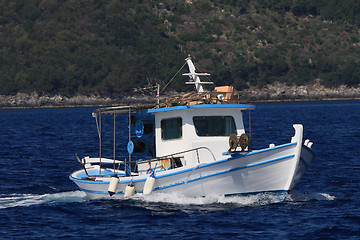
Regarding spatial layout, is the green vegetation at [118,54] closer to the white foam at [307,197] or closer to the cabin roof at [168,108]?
the cabin roof at [168,108]

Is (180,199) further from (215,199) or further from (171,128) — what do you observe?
(171,128)

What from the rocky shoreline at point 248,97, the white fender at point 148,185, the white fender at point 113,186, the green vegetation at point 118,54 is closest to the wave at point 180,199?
the white fender at point 148,185

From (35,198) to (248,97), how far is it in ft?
501

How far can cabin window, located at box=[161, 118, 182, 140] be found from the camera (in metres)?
22.1

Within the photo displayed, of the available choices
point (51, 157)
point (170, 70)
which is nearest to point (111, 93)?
point (170, 70)

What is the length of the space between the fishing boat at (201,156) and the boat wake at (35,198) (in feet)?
2.88

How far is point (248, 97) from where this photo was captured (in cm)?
17362

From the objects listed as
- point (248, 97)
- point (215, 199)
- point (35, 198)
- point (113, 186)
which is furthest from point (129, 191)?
point (248, 97)

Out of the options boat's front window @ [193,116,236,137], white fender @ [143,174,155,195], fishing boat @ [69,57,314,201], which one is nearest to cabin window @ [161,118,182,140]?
fishing boat @ [69,57,314,201]

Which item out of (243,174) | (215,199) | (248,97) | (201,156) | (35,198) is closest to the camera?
(243,174)

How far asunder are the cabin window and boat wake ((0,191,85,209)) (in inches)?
162

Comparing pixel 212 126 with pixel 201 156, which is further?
pixel 212 126

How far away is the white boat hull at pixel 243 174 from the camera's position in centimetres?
1944

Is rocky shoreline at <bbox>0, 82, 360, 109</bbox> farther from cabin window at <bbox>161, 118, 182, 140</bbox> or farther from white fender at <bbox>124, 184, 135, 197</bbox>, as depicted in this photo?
white fender at <bbox>124, 184, 135, 197</bbox>
